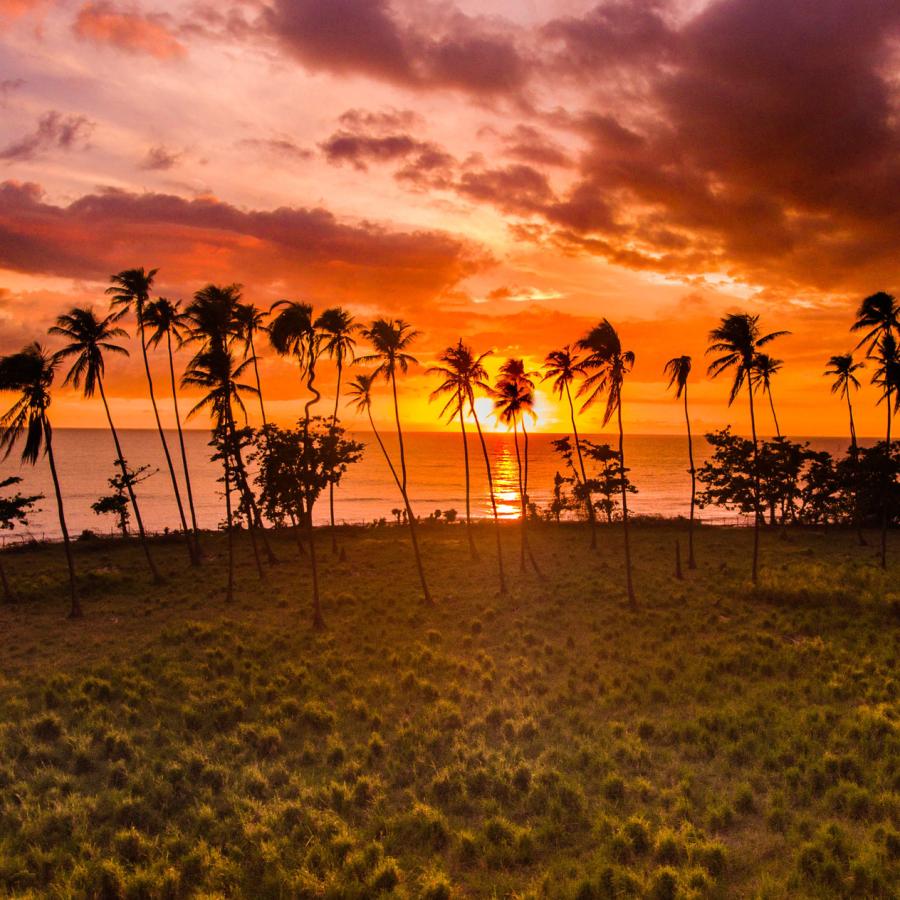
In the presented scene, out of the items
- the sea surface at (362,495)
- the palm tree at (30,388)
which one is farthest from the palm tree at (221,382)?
the sea surface at (362,495)

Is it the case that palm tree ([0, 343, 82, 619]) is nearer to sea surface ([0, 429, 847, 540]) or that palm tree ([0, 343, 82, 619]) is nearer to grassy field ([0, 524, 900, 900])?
grassy field ([0, 524, 900, 900])

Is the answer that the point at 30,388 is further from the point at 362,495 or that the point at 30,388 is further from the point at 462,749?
the point at 362,495

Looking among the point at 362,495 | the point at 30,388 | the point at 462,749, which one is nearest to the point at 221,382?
the point at 30,388

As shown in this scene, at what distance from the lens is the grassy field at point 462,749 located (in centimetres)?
1086

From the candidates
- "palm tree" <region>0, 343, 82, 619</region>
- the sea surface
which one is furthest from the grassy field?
the sea surface

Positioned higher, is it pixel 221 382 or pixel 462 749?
pixel 221 382

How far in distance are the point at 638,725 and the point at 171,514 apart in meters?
106

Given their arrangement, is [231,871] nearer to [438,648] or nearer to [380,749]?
[380,749]

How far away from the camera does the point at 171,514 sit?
107 metres

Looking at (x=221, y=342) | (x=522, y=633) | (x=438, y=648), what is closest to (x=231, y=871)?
(x=438, y=648)

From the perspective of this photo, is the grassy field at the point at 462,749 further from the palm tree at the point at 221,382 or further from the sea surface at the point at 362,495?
the sea surface at the point at 362,495

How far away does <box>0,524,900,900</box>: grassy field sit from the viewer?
10.9 m

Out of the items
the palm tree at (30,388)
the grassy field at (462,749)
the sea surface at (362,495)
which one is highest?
the palm tree at (30,388)

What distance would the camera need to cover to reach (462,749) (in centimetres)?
1566
